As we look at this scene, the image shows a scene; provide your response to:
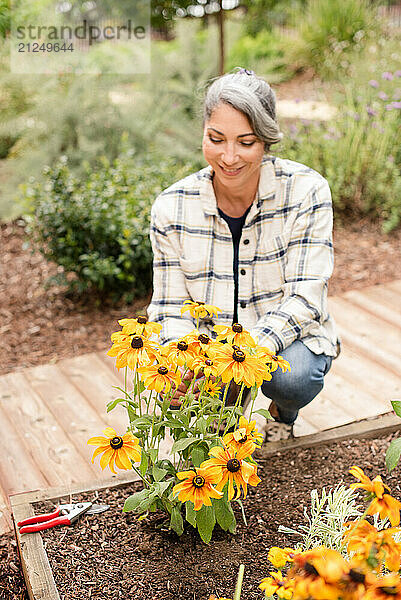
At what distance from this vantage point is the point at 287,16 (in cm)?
973

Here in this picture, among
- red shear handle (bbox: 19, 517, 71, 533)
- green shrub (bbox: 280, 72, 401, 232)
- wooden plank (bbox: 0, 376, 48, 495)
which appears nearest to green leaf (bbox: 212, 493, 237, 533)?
red shear handle (bbox: 19, 517, 71, 533)

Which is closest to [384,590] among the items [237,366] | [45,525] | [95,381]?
[237,366]

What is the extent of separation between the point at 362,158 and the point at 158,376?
339 cm

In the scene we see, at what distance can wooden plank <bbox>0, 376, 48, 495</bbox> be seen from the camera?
2301 mm

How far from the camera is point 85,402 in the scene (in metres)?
2.77

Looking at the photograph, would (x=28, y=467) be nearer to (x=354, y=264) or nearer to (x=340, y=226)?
(x=354, y=264)

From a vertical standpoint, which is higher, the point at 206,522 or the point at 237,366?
the point at 237,366

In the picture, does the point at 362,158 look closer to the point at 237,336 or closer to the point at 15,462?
the point at 15,462

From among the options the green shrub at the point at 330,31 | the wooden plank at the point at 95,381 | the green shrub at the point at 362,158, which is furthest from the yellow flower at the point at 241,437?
the green shrub at the point at 330,31

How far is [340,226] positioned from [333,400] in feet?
6.63

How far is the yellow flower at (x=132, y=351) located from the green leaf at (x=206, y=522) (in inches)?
14.0

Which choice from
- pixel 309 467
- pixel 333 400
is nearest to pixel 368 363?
pixel 333 400

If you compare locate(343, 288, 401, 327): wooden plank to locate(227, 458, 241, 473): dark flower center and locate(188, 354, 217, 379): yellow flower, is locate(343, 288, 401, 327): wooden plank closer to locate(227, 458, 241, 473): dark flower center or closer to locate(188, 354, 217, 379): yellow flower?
locate(188, 354, 217, 379): yellow flower

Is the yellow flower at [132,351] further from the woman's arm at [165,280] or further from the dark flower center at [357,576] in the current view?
the dark flower center at [357,576]
